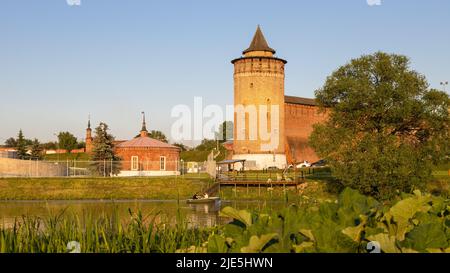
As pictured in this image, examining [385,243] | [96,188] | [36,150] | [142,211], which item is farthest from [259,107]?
[385,243]

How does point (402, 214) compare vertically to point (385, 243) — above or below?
above

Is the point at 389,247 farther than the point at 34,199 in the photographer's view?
No

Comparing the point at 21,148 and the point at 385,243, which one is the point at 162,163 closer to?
the point at 21,148

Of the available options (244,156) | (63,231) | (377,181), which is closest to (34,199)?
(377,181)

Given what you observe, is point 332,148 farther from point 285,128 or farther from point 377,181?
point 285,128

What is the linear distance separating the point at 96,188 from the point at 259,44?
3252cm

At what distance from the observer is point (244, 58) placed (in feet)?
226

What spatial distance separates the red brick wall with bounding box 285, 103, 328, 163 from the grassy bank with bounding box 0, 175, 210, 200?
28.8 metres

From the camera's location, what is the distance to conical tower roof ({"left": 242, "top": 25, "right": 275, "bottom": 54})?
69375 mm

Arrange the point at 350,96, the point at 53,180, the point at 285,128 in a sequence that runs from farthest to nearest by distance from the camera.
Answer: the point at 285,128, the point at 53,180, the point at 350,96

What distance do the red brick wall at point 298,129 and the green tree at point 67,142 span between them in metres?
48.6

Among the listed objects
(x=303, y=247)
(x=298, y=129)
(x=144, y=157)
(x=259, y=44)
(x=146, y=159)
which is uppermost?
(x=259, y=44)

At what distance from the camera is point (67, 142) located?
10869 centimetres
